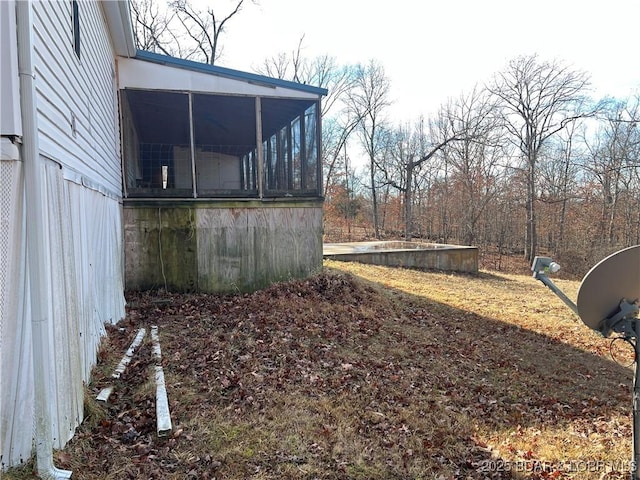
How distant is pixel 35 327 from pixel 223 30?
2196cm

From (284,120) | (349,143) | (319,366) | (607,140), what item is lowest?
(319,366)

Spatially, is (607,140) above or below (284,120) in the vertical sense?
above

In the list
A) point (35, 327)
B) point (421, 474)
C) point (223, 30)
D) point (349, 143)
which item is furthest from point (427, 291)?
point (349, 143)

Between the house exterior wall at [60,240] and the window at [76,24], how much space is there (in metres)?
0.17

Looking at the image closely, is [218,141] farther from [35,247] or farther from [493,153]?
[493,153]

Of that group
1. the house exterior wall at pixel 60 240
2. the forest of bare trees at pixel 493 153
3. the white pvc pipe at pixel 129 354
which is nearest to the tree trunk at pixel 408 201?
the forest of bare trees at pixel 493 153

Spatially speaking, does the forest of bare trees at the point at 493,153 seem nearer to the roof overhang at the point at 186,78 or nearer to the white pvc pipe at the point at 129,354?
the roof overhang at the point at 186,78

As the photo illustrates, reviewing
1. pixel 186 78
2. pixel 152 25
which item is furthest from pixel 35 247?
pixel 152 25

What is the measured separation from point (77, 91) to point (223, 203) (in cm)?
349

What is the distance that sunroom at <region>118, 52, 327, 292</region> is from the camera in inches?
275

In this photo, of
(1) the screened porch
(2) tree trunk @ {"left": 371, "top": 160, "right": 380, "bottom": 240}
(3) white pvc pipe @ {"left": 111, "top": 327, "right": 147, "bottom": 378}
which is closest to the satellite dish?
(3) white pvc pipe @ {"left": 111, "top": 327, "right": 147, "bottom": 378}

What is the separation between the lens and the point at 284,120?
880cm

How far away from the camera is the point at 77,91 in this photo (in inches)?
152

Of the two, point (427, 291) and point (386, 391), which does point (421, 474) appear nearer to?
point (386, 391)
